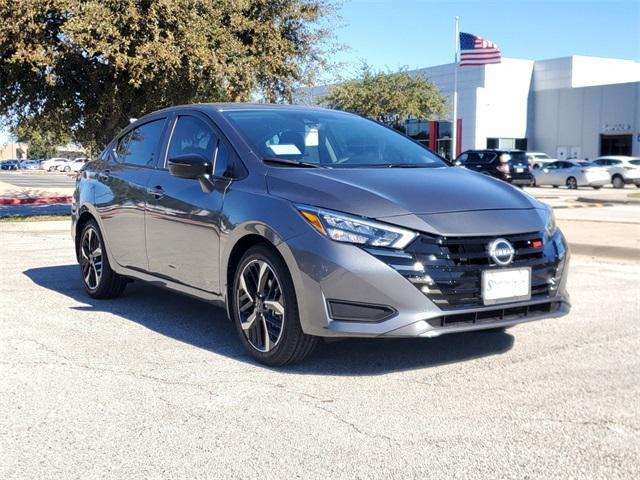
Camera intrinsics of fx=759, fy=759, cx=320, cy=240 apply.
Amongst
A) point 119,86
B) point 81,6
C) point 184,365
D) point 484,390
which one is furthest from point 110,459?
point 119,86

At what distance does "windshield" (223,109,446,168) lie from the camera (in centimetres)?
530

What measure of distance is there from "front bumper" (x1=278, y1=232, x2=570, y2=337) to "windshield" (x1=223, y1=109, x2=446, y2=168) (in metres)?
1.06

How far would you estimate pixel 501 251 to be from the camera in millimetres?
4406

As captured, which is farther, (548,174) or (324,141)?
(548,174)

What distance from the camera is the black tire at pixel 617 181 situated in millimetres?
35884

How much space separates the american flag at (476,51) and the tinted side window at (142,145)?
34.5 meters

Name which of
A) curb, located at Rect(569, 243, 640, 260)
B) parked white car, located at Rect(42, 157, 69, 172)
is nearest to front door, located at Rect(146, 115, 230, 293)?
curb, located at Rect(569, 243, 640, 260)

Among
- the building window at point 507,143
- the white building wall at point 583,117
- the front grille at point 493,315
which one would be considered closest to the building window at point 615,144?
the white building wall at point 583,117

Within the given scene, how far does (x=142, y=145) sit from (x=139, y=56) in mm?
8638

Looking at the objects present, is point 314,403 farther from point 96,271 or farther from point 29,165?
point 29,165

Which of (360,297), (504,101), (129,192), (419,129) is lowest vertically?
(360,297)

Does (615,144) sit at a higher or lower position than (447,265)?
higher

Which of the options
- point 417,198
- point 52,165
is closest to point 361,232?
point 417,198

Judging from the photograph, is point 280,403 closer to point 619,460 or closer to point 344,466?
point 344,466
